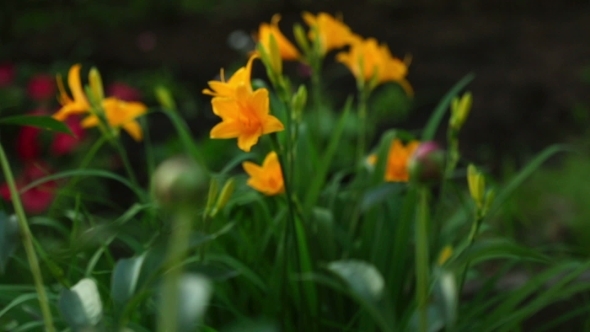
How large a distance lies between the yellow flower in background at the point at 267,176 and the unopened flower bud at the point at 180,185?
68 cm

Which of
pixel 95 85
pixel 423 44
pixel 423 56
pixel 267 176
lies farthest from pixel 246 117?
pixel 423 44

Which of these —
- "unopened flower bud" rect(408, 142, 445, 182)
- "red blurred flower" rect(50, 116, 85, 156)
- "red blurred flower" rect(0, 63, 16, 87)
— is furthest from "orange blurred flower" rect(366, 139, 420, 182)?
"red blurred flower" rect(0, 63, 16, 87)

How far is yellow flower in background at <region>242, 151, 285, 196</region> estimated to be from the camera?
1280mm

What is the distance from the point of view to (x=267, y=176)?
1.29m

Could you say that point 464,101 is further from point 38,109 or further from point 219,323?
point 38,109

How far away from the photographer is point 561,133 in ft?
11.4

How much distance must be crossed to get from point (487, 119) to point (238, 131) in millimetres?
2612

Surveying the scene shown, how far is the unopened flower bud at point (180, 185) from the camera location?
584 millimetres

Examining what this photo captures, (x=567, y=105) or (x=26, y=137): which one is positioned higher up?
(x=26, y=137)

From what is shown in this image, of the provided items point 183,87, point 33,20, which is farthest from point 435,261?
point 33,20

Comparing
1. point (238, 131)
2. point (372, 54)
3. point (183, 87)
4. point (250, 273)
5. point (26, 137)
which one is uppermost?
point (238, 131)

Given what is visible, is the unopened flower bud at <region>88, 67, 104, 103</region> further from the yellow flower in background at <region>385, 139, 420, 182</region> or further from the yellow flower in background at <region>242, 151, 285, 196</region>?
→ the yellow flower in background at <region>385, 139, 420, 182</region>

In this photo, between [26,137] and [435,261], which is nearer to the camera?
[435,261]

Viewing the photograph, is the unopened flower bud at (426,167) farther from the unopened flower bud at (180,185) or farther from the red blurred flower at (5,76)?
the red blurred flower at (5,76)
